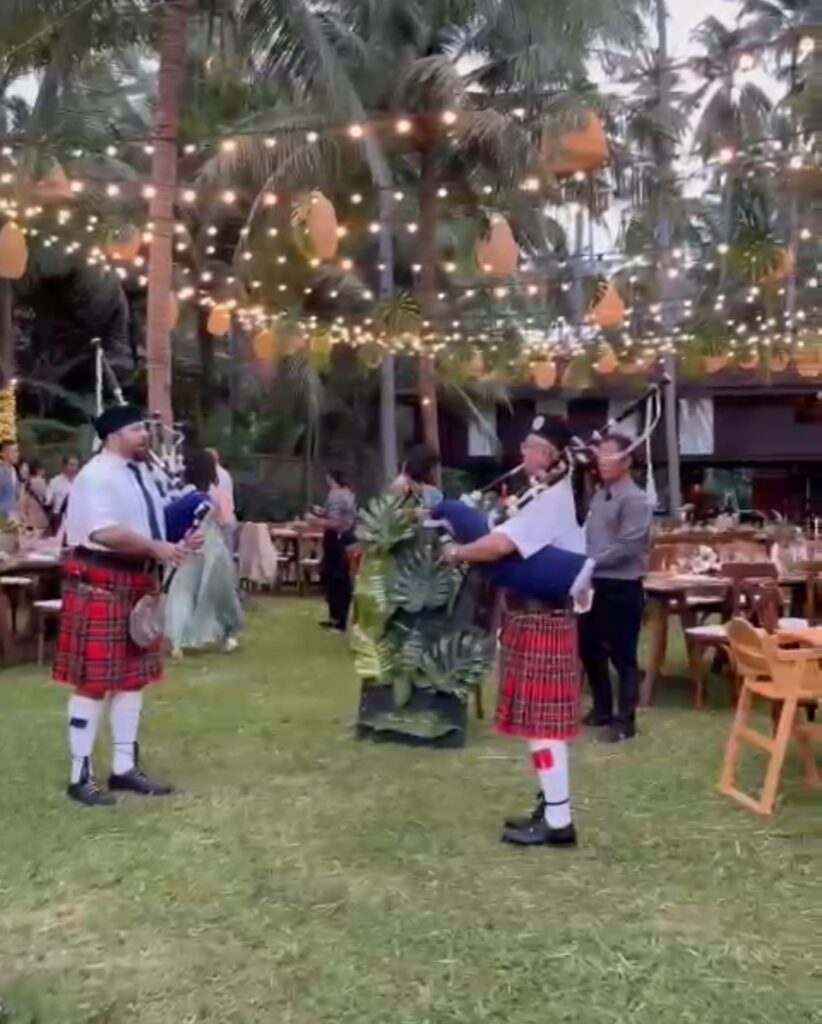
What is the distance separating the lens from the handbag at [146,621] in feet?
18.2

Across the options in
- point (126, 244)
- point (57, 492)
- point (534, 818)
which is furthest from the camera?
point (57, 492)

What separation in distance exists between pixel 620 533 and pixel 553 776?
7.56 ft

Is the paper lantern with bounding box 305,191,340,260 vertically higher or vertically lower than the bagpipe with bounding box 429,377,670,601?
higher

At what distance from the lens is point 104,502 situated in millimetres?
5363

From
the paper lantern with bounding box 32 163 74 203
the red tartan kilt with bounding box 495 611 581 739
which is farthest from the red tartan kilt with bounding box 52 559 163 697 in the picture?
the paper lantern with bounding box 32 163 74 203

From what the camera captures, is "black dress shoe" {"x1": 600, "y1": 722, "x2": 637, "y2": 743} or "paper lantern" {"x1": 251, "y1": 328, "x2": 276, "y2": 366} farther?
"paper lantern" {"x1": 251, "y1": 328, "x2": 276, "y2": 366}

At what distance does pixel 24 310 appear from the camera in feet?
76.8

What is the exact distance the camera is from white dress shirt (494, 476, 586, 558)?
477cm

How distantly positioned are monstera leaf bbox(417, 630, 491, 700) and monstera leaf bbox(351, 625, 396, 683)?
0.58ft

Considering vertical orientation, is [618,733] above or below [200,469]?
below

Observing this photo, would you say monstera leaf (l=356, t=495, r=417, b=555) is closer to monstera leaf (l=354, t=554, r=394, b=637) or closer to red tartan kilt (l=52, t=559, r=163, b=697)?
monstera leaf (l=354, t=554, r=394, b=637)

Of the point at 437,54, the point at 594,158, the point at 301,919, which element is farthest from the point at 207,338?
the point at 301,919

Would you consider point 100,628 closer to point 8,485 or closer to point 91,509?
point 91,509

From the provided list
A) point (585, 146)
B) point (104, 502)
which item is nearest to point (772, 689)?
point (104, 502)
